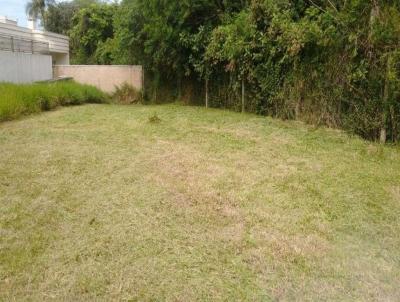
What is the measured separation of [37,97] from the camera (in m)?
8.53

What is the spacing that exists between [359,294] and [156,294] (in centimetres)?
120

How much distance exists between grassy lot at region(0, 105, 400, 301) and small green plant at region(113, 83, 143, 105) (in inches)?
245

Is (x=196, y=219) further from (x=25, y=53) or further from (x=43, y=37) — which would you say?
(x=43, y=37)

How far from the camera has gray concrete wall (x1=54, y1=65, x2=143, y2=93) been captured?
40.8ft

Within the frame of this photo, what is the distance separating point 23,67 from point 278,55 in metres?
8.08

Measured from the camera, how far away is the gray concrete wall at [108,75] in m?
12.4

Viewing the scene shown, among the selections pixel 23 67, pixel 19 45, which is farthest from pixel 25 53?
pixel 19 45

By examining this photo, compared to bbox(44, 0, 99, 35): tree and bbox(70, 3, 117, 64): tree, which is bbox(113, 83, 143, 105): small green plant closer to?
bbox(70, 3, 117, 64): tree

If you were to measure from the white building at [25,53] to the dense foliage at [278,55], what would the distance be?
119 inches

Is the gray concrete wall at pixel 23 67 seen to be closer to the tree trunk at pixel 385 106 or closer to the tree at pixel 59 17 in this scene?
the tree trunk at pixel 385 106

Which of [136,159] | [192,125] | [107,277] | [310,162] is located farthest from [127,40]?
[107,277]

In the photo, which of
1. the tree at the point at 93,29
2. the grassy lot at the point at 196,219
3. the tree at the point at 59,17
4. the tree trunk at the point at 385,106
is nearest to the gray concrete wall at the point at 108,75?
the tree at the point at 93,29

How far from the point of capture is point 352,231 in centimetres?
304

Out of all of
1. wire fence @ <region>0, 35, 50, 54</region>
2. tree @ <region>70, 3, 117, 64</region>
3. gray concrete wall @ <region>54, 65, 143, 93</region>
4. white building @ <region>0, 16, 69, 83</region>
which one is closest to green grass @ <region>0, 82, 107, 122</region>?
gray concrete wall @ <region>54, 65, 143, 93</region>
